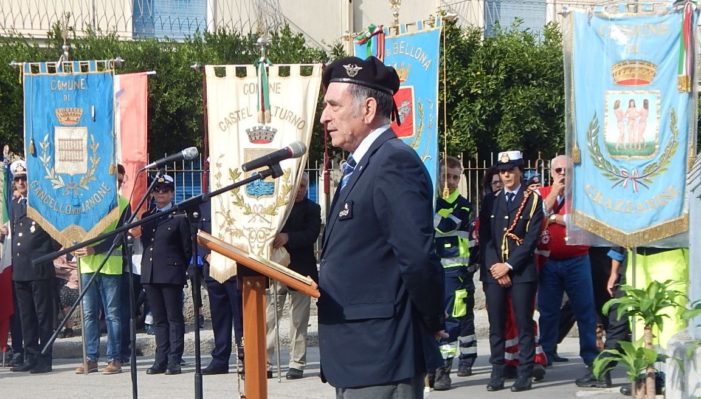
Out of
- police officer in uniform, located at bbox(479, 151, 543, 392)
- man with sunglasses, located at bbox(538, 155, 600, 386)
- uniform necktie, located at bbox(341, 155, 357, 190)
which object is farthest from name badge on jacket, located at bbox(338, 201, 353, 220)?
→ man with sunglasses, located at bbox(538, 155, 600, 386)

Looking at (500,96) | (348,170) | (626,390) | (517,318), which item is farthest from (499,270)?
(500,96)

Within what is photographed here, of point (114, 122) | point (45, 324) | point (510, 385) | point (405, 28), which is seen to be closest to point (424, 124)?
point (405, 28)

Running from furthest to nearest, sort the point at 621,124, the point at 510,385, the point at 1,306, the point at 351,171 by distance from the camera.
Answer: the point at 1,306, the point at 510,385, the point at 621,124, the point at 351,171

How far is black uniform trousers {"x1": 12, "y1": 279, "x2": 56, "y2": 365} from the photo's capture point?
39.9 feet

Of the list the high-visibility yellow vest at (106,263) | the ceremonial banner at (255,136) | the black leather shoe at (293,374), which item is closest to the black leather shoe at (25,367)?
the high-visibility yellow vest at (106,263)

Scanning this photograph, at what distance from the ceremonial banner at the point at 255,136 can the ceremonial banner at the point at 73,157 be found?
1.17 metres

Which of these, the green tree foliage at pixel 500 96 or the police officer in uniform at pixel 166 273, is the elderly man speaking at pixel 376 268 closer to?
the police officer in uniform at pixel 166 273

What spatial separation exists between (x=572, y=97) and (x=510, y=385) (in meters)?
2.50

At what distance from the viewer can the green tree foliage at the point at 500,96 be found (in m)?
21.0

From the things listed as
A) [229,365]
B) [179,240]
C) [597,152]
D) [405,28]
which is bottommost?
[229,365]

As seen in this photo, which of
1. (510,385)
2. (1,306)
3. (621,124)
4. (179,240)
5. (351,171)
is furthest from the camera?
(1,306)

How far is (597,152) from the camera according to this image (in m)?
9.84

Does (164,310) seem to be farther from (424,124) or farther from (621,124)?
(621,124)

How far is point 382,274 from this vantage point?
5.23m
